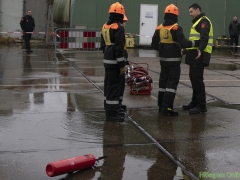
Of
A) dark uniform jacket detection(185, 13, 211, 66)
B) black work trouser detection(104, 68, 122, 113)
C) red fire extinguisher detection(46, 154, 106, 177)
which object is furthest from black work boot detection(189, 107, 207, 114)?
red fire extinguisher detection(46, 154, 106, 177)

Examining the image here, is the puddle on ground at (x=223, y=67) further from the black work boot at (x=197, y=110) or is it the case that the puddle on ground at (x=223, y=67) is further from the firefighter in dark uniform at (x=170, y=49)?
the firefighter in dark uniform at (x=170, y=49)

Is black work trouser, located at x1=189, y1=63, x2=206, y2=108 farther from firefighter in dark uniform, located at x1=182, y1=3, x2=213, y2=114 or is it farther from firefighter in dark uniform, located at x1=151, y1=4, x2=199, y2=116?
firefighter in dark uniform, located at x1=151, y1=4, x2=199, y2=116

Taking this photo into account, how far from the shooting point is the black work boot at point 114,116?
7.14 m

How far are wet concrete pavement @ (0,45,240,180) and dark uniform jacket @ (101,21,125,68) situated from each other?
939 mm

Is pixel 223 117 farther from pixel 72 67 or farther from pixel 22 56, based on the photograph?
pixel 22 56

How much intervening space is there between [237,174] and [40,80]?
24.4 ft

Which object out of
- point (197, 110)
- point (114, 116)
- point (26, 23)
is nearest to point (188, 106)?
point (197, 110)

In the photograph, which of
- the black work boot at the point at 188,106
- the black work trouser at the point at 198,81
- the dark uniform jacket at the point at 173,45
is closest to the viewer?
the dark uniform jacket at the point at 173,45

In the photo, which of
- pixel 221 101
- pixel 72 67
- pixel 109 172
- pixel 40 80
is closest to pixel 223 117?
pixel 221 101

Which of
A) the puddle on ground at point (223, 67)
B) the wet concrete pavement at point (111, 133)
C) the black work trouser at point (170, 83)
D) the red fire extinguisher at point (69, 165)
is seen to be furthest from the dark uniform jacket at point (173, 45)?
the puddle on ground at point (223, 67)

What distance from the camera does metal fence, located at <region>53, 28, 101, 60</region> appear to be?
1811 centimetres

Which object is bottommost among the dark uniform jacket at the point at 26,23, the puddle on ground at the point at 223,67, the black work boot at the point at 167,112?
the black work boot at the point at 167,112

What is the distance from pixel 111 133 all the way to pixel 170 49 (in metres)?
1.90

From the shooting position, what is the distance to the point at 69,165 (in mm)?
4762
